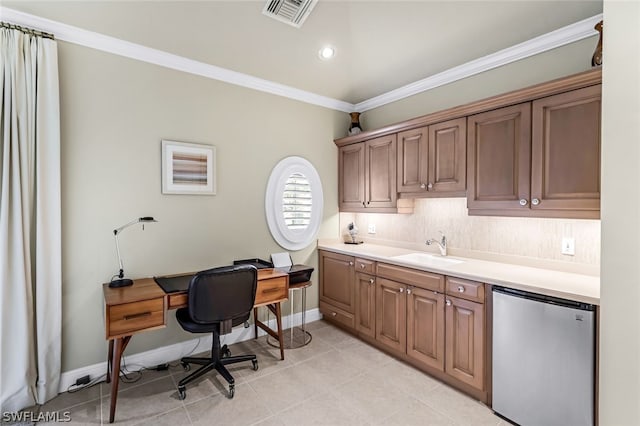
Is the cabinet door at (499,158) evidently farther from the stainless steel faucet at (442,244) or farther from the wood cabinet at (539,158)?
the stainless steel faucet at (442,244)

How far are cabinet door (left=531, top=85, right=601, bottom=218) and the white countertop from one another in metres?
0.46

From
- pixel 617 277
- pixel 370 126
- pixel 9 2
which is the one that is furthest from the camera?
pixel 370 126

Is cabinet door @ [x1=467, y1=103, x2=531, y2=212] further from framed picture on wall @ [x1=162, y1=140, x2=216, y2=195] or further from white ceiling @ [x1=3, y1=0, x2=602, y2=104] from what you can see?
framed picture on wall @ [x1=162, y1=140, x2=216, y2=195]

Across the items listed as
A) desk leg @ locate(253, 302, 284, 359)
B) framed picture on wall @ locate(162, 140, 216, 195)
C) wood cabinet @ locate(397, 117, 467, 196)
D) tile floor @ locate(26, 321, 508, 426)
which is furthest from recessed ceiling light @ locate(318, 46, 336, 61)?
tile floor @ locate(26, 321, 508, 426)

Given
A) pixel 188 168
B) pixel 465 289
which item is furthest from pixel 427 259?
pixel 188 168

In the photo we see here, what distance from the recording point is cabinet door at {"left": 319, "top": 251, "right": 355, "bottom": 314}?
131 inches

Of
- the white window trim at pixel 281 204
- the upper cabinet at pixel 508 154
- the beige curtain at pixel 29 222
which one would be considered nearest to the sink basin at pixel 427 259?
the upper cabinet at pixel 508 154

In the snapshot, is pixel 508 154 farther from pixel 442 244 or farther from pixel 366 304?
pixel 366 304

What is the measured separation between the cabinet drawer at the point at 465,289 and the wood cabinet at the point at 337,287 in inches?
44.3

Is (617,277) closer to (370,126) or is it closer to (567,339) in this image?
(567,339)

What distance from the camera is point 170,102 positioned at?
274 centimetres

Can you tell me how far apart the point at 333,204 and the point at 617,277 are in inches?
132

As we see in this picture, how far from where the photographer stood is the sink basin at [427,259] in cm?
263

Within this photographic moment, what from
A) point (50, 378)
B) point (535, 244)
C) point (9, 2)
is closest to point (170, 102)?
point (9, 2)
